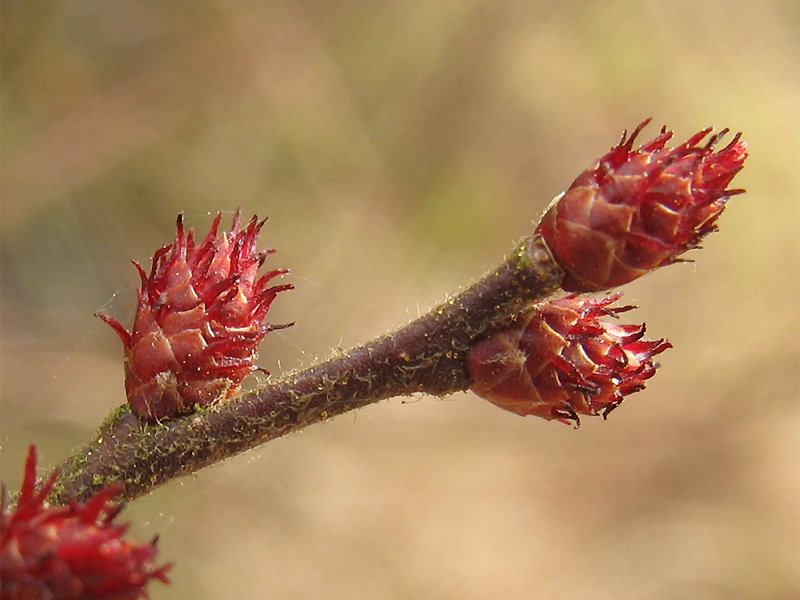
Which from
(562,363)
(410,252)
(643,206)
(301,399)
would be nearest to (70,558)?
(301,399)

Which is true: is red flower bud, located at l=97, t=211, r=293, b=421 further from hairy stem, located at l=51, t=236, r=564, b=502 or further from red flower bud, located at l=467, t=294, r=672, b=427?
red flower bud, located at l=467, t=294, r=672, b=427

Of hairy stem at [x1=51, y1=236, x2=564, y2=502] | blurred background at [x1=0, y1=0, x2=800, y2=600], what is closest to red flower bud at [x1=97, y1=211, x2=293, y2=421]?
hairy stem at [x1=51, y1=236, x2=564, y2=502]

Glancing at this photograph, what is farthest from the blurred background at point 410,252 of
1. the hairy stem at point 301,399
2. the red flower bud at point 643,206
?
the red flower bud at point 643,206

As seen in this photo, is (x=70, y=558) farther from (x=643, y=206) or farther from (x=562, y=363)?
(x=643, y=206)

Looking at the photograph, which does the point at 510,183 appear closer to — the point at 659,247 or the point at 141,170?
the point at 141,170

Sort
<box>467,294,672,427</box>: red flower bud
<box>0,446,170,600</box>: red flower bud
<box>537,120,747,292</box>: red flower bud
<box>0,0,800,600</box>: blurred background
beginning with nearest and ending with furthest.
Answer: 1. <box>0,446,170,600</box>: red flower bud
2. <box>537,120,747,292</box>: red flower bud
3. <box>467,294,672,427</box>: red flower bud
4. <box>0,0,800,600</box>: blurred background

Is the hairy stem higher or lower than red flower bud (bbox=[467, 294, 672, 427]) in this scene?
higher

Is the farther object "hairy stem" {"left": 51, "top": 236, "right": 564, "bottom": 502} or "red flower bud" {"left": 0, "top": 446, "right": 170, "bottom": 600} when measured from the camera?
"hairy stem" {"left": 51, "top": 236, "right": 564, "bottom": 502}

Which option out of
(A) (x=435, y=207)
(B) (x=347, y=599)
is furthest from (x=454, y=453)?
(A) (x=435, y=207)
